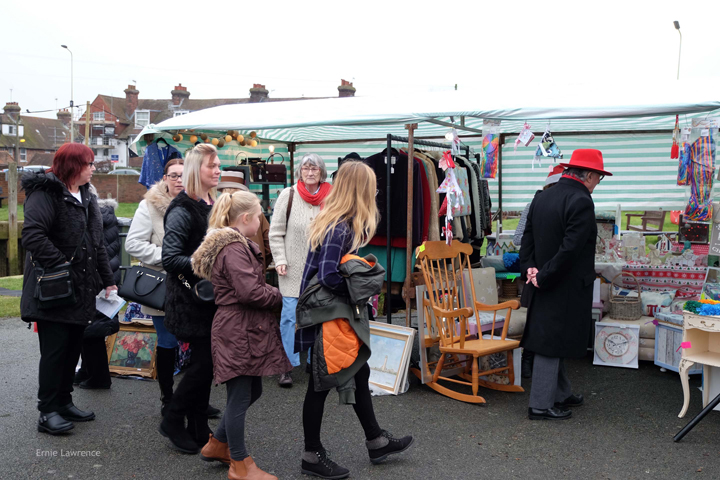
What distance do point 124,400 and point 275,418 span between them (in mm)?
1166

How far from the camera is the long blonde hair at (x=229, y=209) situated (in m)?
3.01

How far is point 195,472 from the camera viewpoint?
10.5ft

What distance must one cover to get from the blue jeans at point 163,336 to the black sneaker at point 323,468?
114 centimetres

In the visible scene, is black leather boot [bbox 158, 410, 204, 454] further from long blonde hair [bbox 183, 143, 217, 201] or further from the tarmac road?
long blonde hair [bbox 183, 143, 217, 201]

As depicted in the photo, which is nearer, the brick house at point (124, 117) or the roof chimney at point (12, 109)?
the brick house at point (124, 117)

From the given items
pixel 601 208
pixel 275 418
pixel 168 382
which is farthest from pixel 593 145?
pixel 168 382

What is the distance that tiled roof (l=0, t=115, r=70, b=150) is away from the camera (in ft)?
186

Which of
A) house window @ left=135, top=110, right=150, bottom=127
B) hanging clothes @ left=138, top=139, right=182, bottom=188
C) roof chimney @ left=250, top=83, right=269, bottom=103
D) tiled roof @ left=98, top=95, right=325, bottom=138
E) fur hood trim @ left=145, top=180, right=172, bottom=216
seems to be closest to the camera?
fur hood trim @ left=145, top=180, right=172, bottom=216

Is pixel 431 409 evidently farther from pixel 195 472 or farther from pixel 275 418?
pixel 195 472

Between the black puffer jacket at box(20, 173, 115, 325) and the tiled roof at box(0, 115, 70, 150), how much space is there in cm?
5804

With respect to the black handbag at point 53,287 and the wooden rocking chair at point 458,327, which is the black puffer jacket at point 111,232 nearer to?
the black handbag at point 53,287

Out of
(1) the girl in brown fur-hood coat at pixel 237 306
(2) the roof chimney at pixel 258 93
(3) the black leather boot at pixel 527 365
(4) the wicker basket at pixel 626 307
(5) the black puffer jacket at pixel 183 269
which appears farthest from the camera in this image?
(2) the roof chimney at pixel 258 93

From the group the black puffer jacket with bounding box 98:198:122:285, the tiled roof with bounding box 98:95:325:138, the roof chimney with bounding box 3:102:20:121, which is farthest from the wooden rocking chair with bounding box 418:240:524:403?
the roof chimney with bounding box 3:102:20:121
